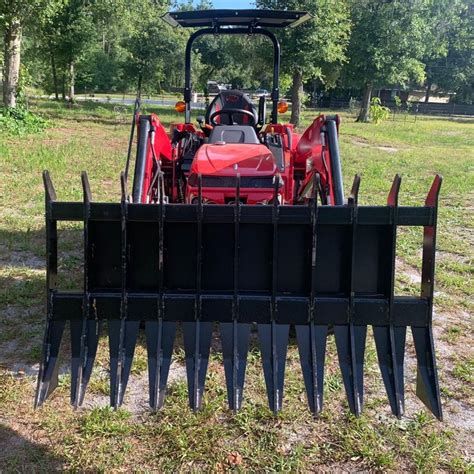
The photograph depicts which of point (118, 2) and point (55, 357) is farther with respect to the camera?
point (118, 2)

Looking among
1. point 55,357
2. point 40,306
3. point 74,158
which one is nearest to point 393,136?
point 74,158

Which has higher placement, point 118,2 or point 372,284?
point 118,2

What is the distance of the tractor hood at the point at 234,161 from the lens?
3.59m

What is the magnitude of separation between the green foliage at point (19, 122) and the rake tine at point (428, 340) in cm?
1255

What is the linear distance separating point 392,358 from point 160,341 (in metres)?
1.03

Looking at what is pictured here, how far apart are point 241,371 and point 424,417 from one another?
3.64ft

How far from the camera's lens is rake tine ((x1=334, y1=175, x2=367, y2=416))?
2.42 metres

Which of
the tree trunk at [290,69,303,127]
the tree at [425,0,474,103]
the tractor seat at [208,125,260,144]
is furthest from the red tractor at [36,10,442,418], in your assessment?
the tree at [425,0,474,103]

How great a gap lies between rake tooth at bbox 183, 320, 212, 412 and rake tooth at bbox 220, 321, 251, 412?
8 centimetres

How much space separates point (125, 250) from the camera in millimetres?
2525

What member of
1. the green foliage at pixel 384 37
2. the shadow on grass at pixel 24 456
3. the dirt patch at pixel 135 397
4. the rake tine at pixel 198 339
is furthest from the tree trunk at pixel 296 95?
the shadow on grass at pixel 24 456

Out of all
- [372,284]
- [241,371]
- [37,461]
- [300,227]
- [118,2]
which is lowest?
[37,461]

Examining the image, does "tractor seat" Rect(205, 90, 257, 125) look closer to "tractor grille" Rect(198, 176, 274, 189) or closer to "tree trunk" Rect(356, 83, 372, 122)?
"tractor grille" Rect(198, 176, 274, 189)

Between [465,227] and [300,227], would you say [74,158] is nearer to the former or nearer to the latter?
[465,227]
